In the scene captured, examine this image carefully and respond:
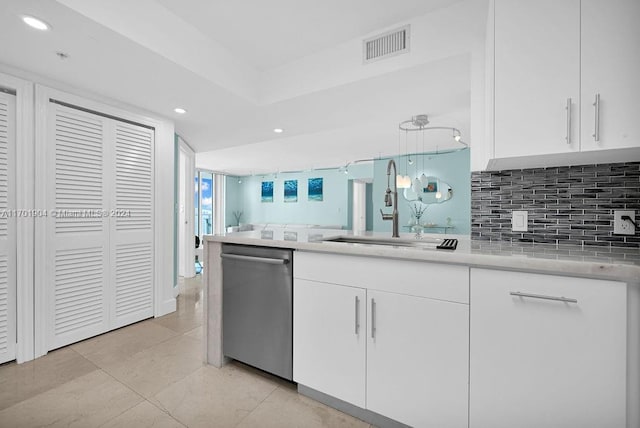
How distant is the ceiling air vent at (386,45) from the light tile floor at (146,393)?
2.27 metres

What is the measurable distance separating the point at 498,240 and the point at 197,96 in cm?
257

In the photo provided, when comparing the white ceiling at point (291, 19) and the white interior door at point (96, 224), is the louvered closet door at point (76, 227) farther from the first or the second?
the white ceiling at point (291, 19)

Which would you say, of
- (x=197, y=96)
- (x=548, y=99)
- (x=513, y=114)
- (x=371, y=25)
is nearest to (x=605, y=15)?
(x=548, y=99)

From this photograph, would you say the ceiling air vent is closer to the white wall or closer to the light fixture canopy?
the light fixture canopy

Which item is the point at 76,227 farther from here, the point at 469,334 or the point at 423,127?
the point at 423,127

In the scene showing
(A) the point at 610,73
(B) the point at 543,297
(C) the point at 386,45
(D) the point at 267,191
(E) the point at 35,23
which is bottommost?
(B) the point at 543,297

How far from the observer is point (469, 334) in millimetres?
1211

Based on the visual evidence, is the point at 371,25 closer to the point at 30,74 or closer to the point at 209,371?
the point at 30,74

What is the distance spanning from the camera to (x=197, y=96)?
258cm

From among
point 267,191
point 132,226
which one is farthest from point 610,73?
point 267,191

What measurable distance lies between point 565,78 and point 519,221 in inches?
29.7

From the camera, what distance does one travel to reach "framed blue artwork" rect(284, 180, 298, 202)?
9.62 m

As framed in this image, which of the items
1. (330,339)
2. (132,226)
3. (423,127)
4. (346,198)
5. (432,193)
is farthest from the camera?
(346,198)

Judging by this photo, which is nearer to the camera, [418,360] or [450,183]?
[418,360]
